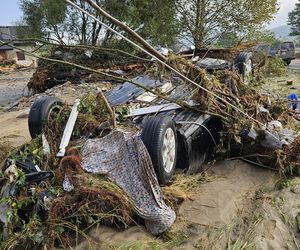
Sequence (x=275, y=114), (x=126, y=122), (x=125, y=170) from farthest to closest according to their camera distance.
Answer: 1. (x=275, y=114)
2. (x=126, y=122)
3. (x=125, y=170)

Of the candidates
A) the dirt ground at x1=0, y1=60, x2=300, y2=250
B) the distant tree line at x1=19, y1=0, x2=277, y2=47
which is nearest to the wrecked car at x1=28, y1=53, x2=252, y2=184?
the dirt ground at x1=0, y1=60, x2=300, y2=250

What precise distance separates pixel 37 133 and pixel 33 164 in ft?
2.67

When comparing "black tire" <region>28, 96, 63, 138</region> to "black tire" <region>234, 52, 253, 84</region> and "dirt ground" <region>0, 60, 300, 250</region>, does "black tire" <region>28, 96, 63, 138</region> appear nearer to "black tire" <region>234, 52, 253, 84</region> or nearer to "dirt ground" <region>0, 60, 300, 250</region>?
"dirt ground" <region>0, 60, 300, 250</region>

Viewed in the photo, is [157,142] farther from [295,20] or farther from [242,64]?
[295,20]

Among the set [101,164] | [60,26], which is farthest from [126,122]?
[60,26]

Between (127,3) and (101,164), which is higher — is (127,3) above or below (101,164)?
above

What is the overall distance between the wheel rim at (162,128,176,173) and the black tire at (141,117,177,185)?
0.07 metres

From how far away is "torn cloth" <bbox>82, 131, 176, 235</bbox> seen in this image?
3.31 m

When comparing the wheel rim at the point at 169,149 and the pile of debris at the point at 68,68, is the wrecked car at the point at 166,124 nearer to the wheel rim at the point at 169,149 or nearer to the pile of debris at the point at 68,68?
the wheel rim at the point at 169,149

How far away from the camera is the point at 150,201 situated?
3.39 m

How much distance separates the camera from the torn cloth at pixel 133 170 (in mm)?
3311

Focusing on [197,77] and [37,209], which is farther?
[197,77]

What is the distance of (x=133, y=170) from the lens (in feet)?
11.8

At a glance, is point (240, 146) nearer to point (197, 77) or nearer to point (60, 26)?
point (197, 77)
